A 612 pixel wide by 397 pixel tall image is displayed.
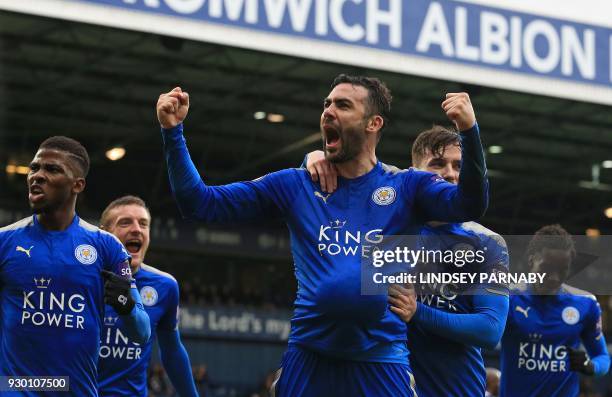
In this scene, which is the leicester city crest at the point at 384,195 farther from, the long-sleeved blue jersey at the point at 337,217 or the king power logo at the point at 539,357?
the king power logo at the point at 539,357

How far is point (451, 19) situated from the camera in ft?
73.4

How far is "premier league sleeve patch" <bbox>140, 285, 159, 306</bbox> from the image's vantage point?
812 centimetres

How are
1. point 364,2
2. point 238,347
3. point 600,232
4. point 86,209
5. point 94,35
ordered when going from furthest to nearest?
point 600,232, point 86,209, point 238,347, point 94,35, point 364,2

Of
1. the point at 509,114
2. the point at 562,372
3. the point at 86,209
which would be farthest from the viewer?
the point at 86,209

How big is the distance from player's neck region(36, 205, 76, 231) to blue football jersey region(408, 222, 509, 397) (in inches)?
80.8

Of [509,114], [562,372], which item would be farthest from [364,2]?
[562,372]

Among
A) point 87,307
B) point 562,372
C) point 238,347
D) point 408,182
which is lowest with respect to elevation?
point 238,347

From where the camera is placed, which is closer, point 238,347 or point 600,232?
point 238,347

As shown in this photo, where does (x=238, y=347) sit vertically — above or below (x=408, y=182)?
below

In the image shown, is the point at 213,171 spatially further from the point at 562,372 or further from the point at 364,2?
the point at 562,372

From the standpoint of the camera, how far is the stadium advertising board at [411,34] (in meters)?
20.3

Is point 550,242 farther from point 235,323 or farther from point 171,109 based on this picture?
point 235,323

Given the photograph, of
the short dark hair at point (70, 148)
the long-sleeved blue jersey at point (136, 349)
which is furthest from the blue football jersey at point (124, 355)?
the short dark hair at point (70, 148)

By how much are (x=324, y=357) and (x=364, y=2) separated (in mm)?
16811
